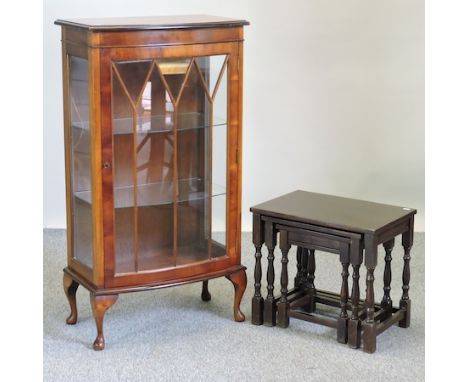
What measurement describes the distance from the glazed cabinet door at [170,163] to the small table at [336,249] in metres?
0.22

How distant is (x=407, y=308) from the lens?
10.2 ft

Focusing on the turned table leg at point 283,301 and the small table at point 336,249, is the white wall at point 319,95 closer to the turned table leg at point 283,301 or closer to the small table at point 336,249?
the small table at point 336,249

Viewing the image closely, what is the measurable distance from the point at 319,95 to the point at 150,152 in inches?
70.5

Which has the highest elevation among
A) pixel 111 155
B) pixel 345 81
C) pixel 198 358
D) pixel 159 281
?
pixel 345 81

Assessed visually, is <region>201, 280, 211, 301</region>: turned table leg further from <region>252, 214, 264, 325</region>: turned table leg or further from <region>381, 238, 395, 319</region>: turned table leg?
<region>381, 238, 395, 319</region>: turned table leg

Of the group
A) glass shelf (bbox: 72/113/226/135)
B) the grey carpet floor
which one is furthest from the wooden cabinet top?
the grey carpet floor

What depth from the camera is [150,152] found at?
2898 millimetres

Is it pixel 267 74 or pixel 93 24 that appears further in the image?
pixel 267 74

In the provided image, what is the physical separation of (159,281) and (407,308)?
96cm

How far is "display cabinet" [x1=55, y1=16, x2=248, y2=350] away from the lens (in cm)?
273

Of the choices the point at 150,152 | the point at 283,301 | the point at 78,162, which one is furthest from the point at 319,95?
the point at 78,162
